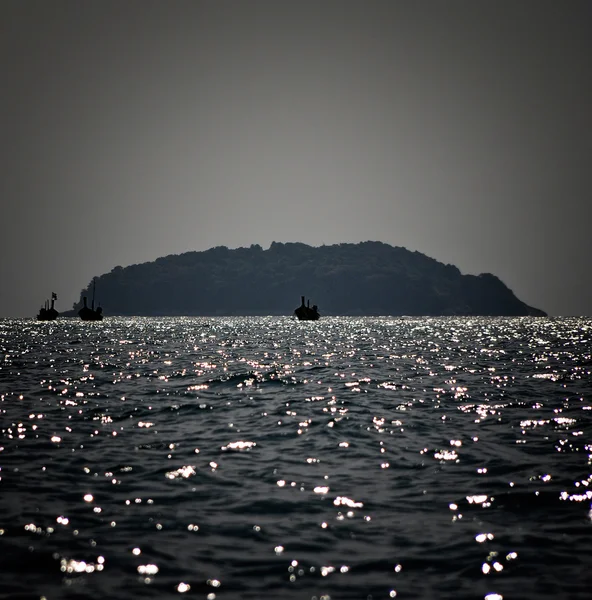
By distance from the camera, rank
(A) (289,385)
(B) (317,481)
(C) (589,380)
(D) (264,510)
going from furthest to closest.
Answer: (C) (589,380), (A) (289,385), (B) (317,481), (D) (264,510)

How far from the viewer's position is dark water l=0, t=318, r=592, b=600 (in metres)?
8.02

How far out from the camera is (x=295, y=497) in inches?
463

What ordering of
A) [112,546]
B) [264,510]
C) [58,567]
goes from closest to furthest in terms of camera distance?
1. [58,567]
2. [112,546]
3. [264,510]

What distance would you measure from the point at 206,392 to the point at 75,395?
5652 millimetres

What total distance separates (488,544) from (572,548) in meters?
1.21

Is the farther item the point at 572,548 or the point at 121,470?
the point at 121,470

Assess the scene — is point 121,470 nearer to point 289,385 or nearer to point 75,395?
point 75,395

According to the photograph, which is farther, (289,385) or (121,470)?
(289,385)

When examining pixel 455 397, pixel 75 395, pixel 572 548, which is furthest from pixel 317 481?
pixel 75 395

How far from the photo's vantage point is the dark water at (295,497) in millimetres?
8016

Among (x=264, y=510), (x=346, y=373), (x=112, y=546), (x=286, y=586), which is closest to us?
(x=286, y=586)

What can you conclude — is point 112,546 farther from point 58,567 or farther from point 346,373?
point 346,373

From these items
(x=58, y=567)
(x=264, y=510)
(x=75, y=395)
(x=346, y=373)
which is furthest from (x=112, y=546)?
(x=346, y=373)

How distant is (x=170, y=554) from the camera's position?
8797mm
